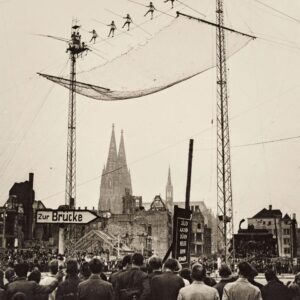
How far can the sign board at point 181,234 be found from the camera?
12.1 metres

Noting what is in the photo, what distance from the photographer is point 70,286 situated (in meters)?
7.32

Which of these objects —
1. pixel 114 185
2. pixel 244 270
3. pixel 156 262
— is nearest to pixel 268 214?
pixel 114 185

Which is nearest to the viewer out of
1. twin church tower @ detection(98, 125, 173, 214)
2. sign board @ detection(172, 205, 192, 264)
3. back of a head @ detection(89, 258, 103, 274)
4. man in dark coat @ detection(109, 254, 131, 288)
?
back of a head @ detection(89, 258, 103, 274)

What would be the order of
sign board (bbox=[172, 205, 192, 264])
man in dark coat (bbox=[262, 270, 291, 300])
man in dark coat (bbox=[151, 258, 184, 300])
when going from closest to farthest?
man in dark coat (bbox=[151, 258, 184, 300])
man in dark coat (bbox=[262, 270, 291, 300])
sign board (bbox=[172, 205, 192, 264])

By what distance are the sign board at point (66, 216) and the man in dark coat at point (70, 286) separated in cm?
605

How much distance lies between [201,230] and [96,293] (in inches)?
3827

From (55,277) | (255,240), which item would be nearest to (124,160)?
(255,240)

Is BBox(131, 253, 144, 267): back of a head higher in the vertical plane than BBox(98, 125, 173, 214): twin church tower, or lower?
lower

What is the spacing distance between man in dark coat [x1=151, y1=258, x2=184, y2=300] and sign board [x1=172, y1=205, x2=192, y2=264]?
4.51 meters

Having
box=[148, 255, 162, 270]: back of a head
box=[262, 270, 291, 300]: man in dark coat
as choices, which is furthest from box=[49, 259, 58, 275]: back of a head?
box=[262, 270, 291, 300]: man in dark coat

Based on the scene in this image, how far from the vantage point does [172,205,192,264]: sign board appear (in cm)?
1210

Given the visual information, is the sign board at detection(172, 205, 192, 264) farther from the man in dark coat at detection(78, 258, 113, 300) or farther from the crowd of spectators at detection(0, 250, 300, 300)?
the man in dark coat at detection(78, 258, 113, 300)

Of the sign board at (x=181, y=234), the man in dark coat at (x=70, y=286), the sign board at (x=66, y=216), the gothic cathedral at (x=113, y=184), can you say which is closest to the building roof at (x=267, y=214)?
the gothic cathedral at (x=113, y=184)

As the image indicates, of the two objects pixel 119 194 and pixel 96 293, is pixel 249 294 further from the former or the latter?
pixel 119 194
